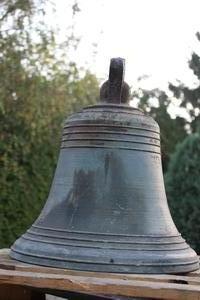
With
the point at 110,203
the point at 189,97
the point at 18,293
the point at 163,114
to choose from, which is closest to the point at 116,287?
the point at 110,203

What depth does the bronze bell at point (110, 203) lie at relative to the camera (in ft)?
7.13

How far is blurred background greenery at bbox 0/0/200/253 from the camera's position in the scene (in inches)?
233

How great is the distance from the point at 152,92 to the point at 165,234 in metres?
15.4

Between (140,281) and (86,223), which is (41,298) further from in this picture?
(140,281)

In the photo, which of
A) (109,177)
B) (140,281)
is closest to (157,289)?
(140,281)

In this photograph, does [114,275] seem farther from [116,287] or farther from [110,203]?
[110,203]

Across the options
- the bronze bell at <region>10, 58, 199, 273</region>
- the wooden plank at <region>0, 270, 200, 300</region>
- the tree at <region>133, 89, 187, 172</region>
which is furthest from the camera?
the tree at <region>133, 89, 187, 172</region>

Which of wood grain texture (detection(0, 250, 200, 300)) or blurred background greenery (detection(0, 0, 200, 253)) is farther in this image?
blurred background greenery (detection(0, 0, 200, 253))

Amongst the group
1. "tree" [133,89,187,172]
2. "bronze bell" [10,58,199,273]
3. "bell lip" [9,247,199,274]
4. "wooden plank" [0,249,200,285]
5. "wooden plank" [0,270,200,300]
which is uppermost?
"tree" [133,89,187,172]

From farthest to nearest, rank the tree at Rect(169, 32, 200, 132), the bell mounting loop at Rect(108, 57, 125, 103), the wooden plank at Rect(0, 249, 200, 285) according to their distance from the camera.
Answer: the tree at Rect(169, 32, 200, 132), the bell mounting loop at Rect(108, 57, 125, 103), the wooden plank at Rect(0, 249, 200, 285)

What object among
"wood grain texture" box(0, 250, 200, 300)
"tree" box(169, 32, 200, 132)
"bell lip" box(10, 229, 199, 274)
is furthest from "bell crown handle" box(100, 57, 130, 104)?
"tree" box(169, 32, 200, 132)

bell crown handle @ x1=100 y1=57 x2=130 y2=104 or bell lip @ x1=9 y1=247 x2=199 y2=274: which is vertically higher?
bell crown handle @ x1=100 y1=57 x2=130 y2=104

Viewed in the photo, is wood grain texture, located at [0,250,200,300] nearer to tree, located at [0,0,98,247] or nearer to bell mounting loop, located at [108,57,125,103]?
bell mounting loop, located at [108,57,125,103]

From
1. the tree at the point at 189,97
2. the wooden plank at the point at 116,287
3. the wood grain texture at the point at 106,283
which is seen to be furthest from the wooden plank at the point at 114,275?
the tree at the point at 189,97
